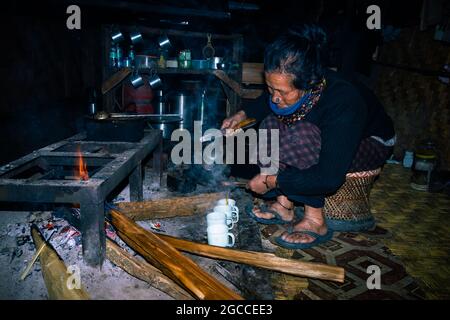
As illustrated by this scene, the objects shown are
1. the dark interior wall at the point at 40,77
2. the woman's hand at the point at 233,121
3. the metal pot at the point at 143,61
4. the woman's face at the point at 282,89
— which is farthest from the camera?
the metal pot at the point at 143,61

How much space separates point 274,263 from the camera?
7.41 feet

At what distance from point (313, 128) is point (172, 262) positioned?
1717 mm

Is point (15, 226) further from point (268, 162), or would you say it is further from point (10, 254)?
point (268, 162)

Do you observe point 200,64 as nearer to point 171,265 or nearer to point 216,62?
point 216,62

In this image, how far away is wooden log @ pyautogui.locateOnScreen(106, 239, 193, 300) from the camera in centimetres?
205

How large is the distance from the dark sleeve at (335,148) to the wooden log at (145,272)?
1.24 m

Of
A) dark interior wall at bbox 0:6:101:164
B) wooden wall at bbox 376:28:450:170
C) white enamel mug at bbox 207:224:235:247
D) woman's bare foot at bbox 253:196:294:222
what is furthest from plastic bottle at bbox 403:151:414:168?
dark interior wall at bbox 0:6:101:164

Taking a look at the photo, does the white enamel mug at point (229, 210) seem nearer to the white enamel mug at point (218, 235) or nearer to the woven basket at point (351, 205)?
the white enamel mug at point (218, 235)

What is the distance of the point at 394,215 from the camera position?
12.4 ft

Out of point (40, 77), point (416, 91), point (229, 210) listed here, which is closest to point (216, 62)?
point (40, 77)

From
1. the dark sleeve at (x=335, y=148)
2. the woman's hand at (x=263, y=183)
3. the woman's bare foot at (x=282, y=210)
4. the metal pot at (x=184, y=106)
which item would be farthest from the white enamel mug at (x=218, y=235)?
the metal pot at (x=184, y=106)

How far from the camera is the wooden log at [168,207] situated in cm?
304

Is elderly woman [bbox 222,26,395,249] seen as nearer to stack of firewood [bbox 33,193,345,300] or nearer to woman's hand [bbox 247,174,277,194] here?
woman's hand [bbox 247,174,277,194]
